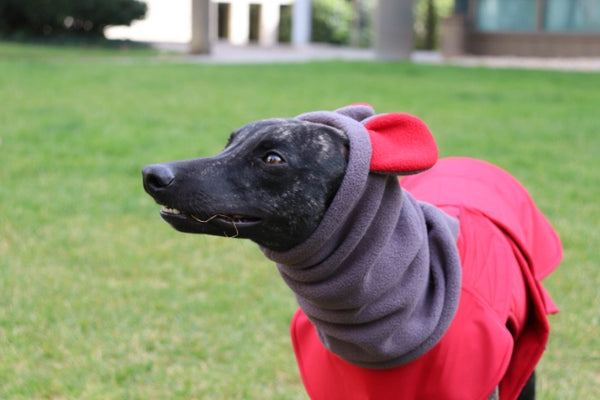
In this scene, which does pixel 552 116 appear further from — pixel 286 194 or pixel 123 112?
pixel 286 194

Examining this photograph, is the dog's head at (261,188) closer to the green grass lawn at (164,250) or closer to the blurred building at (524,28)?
the green grass lawn at (164,250)


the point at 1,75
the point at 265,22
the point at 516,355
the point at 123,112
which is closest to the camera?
the point at 516,355

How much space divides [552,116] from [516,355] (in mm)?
7730

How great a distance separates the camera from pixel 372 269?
2.12 meters

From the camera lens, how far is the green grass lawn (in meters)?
3.39

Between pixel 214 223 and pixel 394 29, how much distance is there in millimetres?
17482

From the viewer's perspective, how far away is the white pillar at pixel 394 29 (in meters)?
18.7

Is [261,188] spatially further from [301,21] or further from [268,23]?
[301,21]

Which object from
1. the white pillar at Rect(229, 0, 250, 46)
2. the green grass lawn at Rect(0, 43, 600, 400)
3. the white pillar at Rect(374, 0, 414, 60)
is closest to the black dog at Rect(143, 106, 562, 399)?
the green grass lawn at Rect(0, 43, 600, 400)

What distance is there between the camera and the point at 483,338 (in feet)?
7.60

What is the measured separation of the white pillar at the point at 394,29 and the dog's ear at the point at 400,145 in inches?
673

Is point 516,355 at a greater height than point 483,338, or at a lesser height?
lesser

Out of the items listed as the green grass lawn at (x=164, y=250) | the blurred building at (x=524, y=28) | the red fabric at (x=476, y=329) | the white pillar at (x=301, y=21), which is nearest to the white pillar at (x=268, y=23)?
the white pillar at (x=301, y=21)

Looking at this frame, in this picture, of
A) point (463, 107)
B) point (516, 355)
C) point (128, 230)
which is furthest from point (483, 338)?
point (463, 107)
